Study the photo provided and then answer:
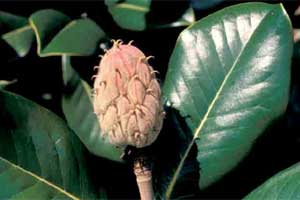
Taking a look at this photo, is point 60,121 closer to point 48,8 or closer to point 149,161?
point 149,161

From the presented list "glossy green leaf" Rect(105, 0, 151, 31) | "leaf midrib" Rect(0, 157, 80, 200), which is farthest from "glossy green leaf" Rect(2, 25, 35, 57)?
"leaf midrib" Rect(0, 157, 80, 200)

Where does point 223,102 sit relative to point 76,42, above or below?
below

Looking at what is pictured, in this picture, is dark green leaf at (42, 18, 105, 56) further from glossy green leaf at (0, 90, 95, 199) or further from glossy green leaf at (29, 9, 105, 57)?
glossy green leaf at (0, 90, 95, 199)

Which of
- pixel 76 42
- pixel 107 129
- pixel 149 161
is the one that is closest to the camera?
pixel 107 129

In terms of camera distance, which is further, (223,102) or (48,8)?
(48,8)

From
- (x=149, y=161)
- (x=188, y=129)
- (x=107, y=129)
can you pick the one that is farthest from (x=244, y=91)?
(x=107, y=129)

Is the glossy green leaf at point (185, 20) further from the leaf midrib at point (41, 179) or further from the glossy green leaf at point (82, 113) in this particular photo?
the leaf midrib at point (41, 179)
